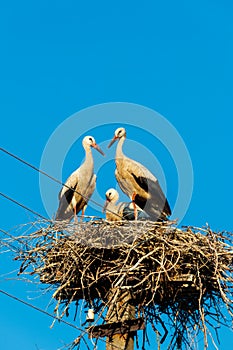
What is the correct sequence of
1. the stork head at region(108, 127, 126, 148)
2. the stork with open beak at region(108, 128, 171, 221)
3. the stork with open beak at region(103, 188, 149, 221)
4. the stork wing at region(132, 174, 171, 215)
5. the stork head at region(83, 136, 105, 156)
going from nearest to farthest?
the stork with open beak at region(103, 188, 149, 221), the stork wing at region(132, 174, 171, 215), the stork with open beak at region(108, 128, 171, 221), the stork head at region(108, 127, 126, 148), the stork head at region(83, 136, 105, 156)

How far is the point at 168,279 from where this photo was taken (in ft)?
22.3

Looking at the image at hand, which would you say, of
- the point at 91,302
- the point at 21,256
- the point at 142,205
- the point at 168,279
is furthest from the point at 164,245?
the point at 142,205

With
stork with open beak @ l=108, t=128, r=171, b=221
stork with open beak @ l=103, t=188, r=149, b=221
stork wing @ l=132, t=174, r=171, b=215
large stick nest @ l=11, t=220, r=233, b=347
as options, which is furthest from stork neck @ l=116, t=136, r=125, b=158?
large stick nest @ l=11, t=220, r=233, b=347

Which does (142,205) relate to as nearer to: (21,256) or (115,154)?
(115,154)

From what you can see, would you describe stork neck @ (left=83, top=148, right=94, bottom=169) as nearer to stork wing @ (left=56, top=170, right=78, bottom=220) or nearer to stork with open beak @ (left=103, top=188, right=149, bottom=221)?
stork wing @ (left=56, top=170, right=78, bottom=220)

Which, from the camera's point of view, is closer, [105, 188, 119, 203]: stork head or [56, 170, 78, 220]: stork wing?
[105, 188, 119, 203]: stork head

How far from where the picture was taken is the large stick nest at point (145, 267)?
688 cm

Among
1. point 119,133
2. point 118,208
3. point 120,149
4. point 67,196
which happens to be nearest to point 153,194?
point 118,208

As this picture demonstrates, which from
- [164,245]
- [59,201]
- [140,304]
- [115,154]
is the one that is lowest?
[140,304]

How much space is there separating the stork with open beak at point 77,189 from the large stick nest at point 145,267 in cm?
202

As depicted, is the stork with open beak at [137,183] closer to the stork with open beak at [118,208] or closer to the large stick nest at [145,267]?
the stork with open beak at [118,208]

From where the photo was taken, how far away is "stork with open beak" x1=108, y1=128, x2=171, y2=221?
30.1ft

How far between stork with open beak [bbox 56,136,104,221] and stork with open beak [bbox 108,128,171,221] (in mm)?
336

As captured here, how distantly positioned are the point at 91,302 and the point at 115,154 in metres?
2.80
